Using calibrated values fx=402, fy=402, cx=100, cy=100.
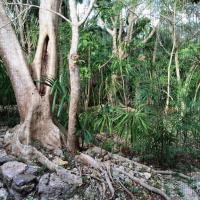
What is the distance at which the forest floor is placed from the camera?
14.4 feet

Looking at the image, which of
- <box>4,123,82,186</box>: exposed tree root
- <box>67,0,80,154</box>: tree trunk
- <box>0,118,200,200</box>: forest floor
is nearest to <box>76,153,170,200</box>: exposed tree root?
<box>0,118,200,200</box>: forest floor

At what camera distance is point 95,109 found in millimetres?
5891

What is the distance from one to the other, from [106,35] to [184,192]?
6732mm

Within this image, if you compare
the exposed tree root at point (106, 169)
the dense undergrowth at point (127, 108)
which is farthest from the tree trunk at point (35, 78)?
the exposed tree root at point (106, 169)

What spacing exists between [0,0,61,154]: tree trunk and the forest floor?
21 cm

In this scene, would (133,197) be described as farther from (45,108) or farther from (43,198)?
(45,108)

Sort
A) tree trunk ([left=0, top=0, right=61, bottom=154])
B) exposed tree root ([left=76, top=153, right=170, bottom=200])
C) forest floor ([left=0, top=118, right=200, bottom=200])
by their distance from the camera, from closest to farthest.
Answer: forest floor ([left=0, top=118, right=200, bottom=200])
exposed tree root ([left=76, top=153, right=170, bottom=200])
tree trunk ([left=0, top=0, right=61, bottom=154])

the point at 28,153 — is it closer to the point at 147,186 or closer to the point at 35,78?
the point at 35,78

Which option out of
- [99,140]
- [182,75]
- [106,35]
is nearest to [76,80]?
[99,140]

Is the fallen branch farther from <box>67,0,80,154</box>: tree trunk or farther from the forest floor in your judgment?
<box>67,0,80,154</box>: tree trunk

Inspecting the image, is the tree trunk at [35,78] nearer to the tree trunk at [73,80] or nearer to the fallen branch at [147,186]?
the tree trunk at [73,80]

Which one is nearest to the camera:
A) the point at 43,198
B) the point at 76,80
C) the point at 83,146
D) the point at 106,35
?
the point at 43,198

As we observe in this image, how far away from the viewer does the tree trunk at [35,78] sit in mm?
5242

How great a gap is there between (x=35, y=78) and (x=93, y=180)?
177cm
